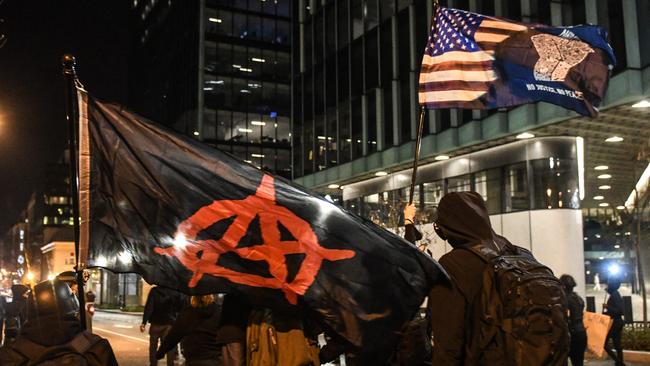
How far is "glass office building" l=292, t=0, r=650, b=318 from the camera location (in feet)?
64.7

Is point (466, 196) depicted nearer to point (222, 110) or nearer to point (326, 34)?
point (326, 34)

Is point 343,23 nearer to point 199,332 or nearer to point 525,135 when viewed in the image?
point 525,135

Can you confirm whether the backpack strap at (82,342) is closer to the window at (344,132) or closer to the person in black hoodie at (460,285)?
the person in black hoodie at (460,285)

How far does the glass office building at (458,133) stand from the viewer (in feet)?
64.7

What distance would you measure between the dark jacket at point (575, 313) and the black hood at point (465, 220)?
21.8ft

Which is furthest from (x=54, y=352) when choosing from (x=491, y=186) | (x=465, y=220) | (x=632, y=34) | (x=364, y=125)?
(x=364, y=125)

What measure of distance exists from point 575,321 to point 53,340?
8417 mm

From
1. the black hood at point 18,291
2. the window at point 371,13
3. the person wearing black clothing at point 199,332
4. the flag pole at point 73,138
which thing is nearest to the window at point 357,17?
the window at point 371,13

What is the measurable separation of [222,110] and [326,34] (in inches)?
1519

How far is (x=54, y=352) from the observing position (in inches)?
134

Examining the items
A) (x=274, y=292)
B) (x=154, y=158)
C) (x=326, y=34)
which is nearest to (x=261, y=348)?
(x=274, y=292)

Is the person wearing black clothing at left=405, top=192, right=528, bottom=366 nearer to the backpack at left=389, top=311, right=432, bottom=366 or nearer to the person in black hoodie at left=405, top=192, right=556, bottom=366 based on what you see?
the person in black hoodie at left=405, top=192, right=556, bottom=366

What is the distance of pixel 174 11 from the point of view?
78938mm

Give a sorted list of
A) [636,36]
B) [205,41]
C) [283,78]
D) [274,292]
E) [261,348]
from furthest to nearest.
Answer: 1. [283,78]
2. [205,41]
3. [636,36]
4. [261,348]
5. [274,292]
